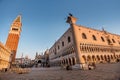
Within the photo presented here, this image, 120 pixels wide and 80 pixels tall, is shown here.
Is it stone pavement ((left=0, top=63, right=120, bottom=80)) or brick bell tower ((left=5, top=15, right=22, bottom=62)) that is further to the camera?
brick bell tower ((left=5, top=15, right=22, bottom=62))

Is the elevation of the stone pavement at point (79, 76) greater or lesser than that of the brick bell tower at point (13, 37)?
lesser

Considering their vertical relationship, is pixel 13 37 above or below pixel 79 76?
above

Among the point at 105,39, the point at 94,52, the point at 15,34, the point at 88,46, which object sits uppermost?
the point at 15,34

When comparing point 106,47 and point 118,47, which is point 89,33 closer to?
point 106,47

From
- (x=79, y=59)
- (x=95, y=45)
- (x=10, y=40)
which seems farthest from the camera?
(x=10, y=40)

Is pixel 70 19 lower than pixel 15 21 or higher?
lower

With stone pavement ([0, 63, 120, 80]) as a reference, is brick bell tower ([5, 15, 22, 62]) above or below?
above

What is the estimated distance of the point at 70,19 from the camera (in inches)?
992

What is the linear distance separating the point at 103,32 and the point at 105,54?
11.1m

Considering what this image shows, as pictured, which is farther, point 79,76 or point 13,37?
point 13,37

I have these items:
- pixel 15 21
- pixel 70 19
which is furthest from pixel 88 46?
pixel 15 21

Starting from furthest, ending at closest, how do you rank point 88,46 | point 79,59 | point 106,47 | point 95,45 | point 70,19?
point 106,47 → point 95,45 → point 88,46 → point 70,19 → point 79,59

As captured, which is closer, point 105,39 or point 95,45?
point 95,45

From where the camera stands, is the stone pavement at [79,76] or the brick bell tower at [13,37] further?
the brick bell tower at [13,37]
